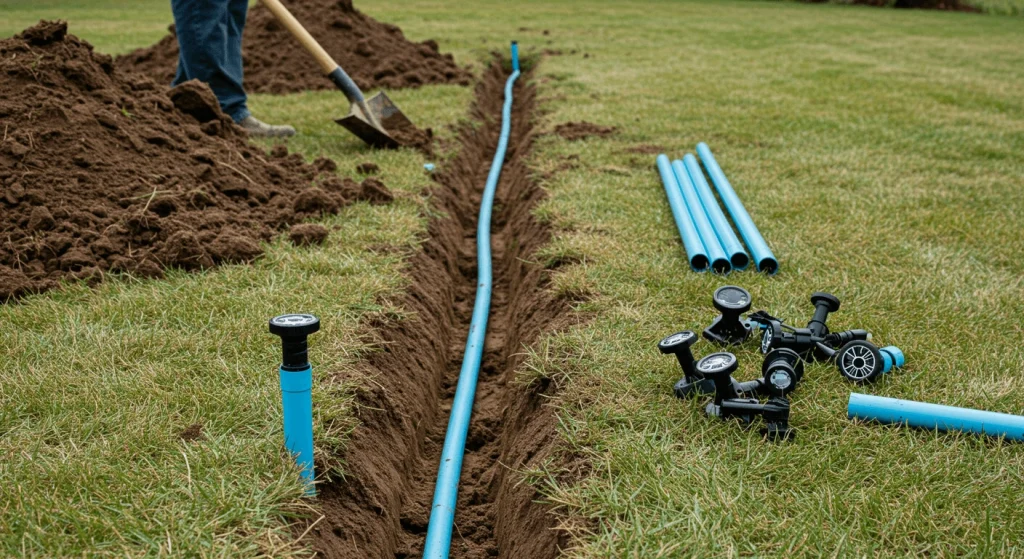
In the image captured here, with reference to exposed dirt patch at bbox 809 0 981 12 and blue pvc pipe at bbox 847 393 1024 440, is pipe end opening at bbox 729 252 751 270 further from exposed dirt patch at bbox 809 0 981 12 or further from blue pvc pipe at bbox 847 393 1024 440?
exposed dirt patch at bbox 809 0 981 12

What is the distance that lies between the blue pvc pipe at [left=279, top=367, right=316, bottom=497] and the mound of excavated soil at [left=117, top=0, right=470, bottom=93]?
7.28 metres

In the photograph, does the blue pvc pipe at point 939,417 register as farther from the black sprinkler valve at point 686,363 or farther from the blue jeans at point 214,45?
the blue jeans at point 214,45

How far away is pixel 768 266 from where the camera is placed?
13.5 ft

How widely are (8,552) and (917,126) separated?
806cm

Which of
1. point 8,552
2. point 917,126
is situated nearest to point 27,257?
point 8,552

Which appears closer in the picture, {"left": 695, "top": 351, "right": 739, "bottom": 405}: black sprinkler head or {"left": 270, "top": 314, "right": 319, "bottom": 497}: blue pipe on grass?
{"left": 270, "top": 314, "right": 319, "bottom": 497}: blue pipe on grass

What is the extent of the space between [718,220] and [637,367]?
183 centimetres

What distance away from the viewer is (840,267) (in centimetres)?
417

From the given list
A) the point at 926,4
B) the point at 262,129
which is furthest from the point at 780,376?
the point at 926,4

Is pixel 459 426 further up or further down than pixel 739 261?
further down

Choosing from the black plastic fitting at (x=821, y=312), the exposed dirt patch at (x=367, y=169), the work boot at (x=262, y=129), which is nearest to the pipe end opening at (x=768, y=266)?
the black plastic fitting at (x=821, y=312)

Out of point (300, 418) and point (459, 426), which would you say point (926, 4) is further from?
point (300, 418)

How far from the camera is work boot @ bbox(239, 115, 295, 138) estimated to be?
22.0ft

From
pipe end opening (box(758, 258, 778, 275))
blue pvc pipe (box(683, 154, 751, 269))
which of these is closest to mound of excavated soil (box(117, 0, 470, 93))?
blue pvc pipe (box(683, 154, 751, 269))
